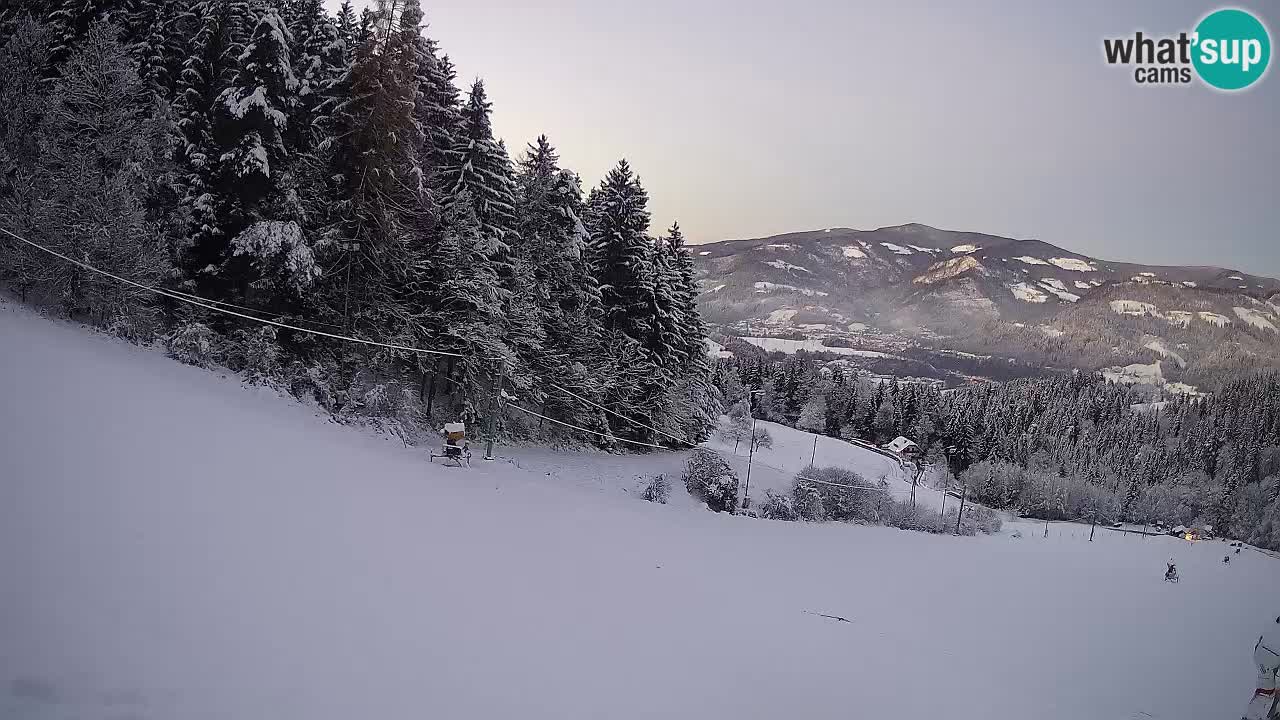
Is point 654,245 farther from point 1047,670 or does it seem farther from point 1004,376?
point 1004,376

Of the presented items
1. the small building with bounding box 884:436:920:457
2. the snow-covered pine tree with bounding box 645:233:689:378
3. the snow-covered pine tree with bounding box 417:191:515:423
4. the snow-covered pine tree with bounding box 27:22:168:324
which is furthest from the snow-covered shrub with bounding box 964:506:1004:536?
the snow-covered pine tree with bounding box 27:22:168:324

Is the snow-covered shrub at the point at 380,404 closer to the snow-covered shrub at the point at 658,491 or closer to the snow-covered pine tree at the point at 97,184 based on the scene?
the snow-covered pine tree at the point at 97,184

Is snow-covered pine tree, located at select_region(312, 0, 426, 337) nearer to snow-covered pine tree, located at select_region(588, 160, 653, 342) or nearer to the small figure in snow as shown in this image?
snow-covered pine tree, located at select_region(588, 160, 653, 342)

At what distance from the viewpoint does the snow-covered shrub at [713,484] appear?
24016 mm

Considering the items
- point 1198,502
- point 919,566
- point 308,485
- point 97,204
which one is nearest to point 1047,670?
point 919,566

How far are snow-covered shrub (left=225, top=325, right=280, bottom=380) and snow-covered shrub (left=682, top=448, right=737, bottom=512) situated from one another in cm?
1546

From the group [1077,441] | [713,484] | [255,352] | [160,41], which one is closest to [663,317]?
[713,484]

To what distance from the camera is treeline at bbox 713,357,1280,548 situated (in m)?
60.4

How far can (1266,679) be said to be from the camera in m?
6.95

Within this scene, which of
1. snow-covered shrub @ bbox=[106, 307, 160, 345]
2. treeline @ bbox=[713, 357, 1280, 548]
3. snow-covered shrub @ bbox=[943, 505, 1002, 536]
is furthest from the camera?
treeline @ bbox=[713, 357, 1280, 548]

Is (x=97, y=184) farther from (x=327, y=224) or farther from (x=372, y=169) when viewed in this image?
(x=372, y=169)

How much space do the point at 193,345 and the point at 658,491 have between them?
49.5 feet

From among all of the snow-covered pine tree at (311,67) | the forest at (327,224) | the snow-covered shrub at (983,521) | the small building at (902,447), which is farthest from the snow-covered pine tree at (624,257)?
the small building at (902,447)

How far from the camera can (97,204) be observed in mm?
→ 16094
